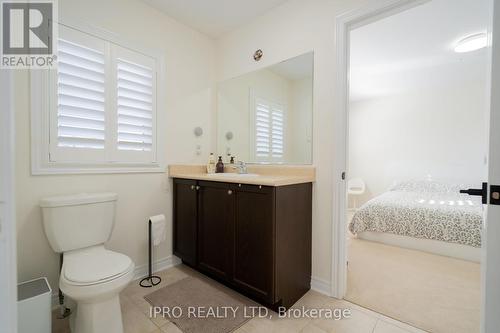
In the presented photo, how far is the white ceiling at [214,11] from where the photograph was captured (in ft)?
6.85

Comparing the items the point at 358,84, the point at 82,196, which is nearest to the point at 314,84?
the point at 82,196

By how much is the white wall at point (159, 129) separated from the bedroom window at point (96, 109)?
87 millimetres

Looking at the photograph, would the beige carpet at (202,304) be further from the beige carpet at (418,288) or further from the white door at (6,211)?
the white door at (6,211)

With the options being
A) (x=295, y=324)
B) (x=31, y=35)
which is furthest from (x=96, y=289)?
(x=31, y=35)

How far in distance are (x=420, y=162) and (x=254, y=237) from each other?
4462 mm

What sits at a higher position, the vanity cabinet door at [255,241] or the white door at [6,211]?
Result: the white door at [6,211]

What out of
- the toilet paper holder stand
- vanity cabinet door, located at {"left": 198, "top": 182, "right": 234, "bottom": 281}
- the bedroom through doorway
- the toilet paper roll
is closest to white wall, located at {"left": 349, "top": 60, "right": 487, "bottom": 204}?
the bedroom through doorway

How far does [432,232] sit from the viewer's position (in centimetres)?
271

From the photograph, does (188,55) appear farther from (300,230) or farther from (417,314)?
(417,314)

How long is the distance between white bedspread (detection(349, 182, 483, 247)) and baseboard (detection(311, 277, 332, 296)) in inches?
62.6

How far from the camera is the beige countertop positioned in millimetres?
→ 1617

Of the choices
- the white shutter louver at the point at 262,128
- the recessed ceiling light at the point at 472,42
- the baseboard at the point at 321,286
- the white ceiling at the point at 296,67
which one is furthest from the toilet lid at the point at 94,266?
the recessed ceiling light at the point at 472,42

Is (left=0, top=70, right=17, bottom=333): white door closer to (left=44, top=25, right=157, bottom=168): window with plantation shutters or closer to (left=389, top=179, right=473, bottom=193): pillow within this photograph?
(left=44, top=25, right=157, bottom=168): window with plantation shutters

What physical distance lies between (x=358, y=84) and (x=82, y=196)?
4396 mm
